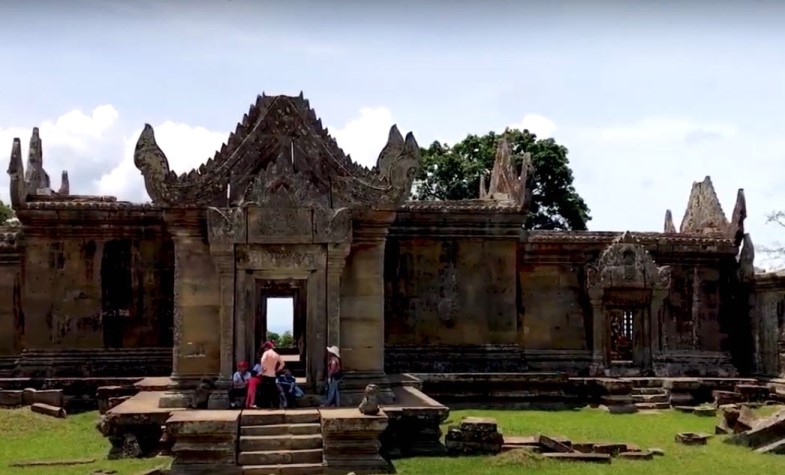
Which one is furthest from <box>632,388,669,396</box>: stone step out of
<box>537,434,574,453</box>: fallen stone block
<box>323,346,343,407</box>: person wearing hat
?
<box>323,346,343,407</box>: person wearing hat

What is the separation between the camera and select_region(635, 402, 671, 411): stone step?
2094cm

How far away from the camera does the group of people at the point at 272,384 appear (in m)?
13.8

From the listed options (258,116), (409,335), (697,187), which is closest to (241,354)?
(258,116)

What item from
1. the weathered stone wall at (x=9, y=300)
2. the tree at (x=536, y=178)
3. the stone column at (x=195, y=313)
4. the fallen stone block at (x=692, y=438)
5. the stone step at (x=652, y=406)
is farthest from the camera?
the tree at (x=536, y=178)

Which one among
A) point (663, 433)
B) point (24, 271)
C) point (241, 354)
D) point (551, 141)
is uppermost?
point (551, 141)

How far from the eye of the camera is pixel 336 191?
580 inches

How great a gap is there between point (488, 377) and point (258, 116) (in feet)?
29.0

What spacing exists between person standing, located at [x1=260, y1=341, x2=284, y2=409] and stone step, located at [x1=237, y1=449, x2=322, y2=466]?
5.30 feet

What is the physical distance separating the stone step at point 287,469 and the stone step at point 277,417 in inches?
30.5

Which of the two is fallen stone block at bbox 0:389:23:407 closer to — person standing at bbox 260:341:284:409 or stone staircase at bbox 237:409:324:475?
person standing at bbox 260:341:284:409

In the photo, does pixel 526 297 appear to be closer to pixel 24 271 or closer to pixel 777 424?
pixel 777 424

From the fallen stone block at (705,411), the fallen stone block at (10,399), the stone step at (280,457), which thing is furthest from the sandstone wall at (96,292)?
the fallen stone block at (705,411)

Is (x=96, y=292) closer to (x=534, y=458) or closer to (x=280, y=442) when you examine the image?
(x=280, y=442)

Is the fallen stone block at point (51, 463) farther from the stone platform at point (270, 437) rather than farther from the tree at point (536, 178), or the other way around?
the tree at point (536, 178)
